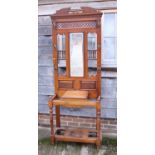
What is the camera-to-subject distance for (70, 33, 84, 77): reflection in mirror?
2270 mm

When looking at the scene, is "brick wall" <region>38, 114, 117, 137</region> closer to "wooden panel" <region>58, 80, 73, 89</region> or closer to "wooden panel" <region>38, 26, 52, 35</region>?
"wooden panel" <region>58, 80, 73, 89</region>

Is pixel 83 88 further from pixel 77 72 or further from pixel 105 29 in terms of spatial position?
pixel 105 29

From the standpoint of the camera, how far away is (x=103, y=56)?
104 inches

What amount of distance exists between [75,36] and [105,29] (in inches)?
19.4

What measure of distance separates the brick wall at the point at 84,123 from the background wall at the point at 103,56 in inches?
2.4

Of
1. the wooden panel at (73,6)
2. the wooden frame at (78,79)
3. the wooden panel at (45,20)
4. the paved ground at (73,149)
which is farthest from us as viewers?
the wooden panel at (45,20)

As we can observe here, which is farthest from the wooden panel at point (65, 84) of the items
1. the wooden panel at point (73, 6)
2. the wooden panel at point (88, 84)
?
the wooden panel at point (73, 6)

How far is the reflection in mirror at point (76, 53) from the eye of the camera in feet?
7.45

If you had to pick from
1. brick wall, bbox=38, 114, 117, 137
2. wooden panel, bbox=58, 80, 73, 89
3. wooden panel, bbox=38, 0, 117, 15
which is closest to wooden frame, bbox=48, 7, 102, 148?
wooden panel, bbox=58, 80, 73, 89

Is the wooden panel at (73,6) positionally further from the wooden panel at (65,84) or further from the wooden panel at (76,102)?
the wooden panel at (76,102)

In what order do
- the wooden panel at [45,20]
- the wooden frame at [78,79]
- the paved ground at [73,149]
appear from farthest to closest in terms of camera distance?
the wooden panel at [45,20]
the paved ground at [73,149]
the wooden frame at [78,79]

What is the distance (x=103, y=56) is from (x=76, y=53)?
489 mm
